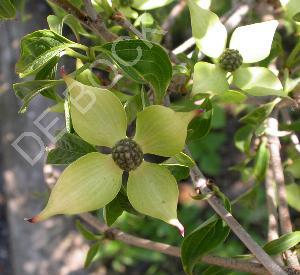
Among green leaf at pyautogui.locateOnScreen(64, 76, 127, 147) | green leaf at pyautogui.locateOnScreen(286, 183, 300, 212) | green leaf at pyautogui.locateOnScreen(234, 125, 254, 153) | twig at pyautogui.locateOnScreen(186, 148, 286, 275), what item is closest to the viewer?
green leaf at pyautogui.locateOnScreen(64, 76, 127, 147)

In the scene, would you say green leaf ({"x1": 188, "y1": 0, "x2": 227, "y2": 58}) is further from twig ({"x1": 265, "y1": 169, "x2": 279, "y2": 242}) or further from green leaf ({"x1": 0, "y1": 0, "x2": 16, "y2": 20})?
twig ({"x1": 265, "y1": 169, "x2": 279, "y2": 242})

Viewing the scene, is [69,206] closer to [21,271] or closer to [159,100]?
[159,100]

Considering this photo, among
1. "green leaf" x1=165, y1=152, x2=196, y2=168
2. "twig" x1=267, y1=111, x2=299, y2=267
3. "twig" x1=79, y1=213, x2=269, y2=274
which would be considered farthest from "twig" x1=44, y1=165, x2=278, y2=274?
"green leaf" x1=165, y1=152, x2=196, y2=168

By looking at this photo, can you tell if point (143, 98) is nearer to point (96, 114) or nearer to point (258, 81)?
point (96, 114)

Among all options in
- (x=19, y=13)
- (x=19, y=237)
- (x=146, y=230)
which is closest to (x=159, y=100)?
(x=19, y=13)

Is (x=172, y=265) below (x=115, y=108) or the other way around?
below

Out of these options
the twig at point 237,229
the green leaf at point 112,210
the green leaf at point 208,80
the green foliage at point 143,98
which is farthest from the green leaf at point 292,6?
the green leaf at point 112,210

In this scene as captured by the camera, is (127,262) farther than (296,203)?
Yes
